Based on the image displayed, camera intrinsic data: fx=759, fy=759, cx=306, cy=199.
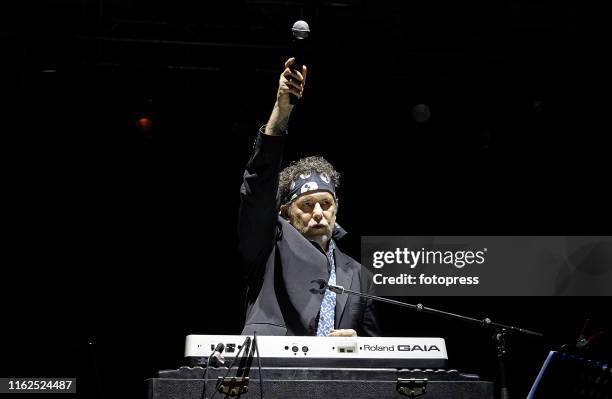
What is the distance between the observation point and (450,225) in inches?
266

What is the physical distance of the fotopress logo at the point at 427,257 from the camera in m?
6.18

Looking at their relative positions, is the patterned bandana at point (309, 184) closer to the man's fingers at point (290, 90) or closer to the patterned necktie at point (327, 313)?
the patterned necktie at point (327, 313)

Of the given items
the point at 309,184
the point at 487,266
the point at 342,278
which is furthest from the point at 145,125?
the point at 342,278

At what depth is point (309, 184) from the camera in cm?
329

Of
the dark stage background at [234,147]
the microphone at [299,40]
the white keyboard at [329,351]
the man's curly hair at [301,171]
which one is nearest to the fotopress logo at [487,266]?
the dark stage background at [234,147]

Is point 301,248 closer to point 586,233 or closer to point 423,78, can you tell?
point 423,78

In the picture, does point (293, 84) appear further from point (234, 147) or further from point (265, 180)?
point (234, 147)

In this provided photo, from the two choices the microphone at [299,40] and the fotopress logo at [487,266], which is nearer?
the microphone at [299,40]

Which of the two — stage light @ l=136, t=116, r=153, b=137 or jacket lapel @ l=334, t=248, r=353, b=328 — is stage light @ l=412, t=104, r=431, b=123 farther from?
jacket lapel @ l=334, t=248, r=353, b=328

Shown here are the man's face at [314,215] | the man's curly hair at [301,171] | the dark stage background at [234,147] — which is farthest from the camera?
the dark stage background at [234,147]

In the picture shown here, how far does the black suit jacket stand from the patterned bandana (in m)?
0.28

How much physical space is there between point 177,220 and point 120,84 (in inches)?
50.9

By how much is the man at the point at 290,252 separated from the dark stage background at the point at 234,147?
2.92 meters

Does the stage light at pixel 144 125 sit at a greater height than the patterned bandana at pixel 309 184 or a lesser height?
greater
